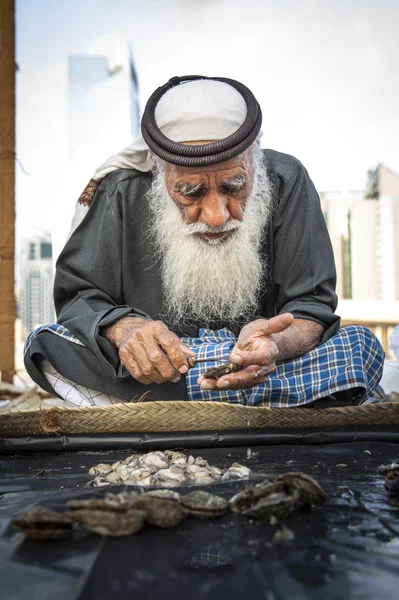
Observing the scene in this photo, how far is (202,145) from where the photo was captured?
2490 mm

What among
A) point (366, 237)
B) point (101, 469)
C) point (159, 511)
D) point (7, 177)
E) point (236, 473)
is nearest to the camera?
point (159, 511)

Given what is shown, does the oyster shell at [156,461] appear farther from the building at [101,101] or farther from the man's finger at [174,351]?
the building at [101,101]

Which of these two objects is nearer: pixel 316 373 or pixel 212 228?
pixel 316 373

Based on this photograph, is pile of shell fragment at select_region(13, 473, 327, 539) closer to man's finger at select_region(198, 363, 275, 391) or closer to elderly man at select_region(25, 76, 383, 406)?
man's finger at select_region(198, 363, 275, 391)

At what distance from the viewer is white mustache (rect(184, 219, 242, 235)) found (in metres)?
2.62

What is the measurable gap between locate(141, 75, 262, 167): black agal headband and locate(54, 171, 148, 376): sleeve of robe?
1.20 ft

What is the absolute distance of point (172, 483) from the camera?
63.2 inches

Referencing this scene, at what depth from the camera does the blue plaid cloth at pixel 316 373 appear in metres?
2.47

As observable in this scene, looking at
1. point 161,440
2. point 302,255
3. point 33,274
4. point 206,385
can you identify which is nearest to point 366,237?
point 33,274

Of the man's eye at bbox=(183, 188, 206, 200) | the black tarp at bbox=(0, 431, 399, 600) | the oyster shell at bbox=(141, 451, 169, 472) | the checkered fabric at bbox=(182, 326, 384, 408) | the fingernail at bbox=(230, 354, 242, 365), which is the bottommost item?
the oyster shell at bbox=(141, 451, 169, 472)

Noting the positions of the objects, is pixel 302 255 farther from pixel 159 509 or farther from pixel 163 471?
pixel 159 509

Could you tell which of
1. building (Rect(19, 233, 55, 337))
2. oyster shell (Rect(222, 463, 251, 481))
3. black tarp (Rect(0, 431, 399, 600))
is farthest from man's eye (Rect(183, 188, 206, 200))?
building (Rect(19, 233, 55, 337))

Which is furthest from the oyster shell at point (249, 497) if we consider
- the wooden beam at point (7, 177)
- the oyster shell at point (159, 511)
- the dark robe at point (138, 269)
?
the wooden beam at point (7, 177)

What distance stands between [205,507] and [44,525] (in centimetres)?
32
